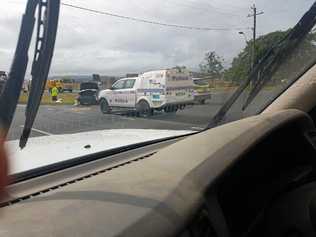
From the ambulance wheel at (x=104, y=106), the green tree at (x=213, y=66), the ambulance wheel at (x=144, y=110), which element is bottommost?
the ambulance wheel at (x=144, y=110)

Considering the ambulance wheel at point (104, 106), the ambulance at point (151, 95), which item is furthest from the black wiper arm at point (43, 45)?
the ambulance wheel at point (104, 106)

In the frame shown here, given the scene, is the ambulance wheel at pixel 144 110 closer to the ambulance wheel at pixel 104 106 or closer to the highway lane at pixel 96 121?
the highway lane at pixel 96 121

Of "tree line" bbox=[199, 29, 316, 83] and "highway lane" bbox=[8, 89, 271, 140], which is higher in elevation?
"tree line" bbox=[199, 29, 316, 83]

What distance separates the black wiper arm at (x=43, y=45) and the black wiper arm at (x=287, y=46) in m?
1.70

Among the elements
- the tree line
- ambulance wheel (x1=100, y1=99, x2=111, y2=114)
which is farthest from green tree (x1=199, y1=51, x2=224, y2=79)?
ambulance wheel (x1=100, y1=99, x2=111, y2=114)

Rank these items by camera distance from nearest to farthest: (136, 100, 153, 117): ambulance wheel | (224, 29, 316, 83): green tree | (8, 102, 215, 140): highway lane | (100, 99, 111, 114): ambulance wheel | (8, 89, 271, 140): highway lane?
(224, 29, 316, 83): green tree < (8, 89, 271, 140): highway lane < (8, 102, 215, 140): highway lane < (100, 99, 111, 114): ambulance wheel < (136, 100, 153, 117): ambulance wheel

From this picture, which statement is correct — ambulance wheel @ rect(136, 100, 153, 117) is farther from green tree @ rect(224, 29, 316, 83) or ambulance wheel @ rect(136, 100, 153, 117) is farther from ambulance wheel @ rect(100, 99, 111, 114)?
green tree @ rect(224, 29, 316, 83)

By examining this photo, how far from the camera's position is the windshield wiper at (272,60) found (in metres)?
2.97

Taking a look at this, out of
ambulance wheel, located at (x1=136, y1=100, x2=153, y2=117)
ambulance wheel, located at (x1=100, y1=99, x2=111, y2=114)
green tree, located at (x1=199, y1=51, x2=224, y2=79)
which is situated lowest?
ambulance wheel, located at (x1=136, y1=100, x2=153, y2=117)

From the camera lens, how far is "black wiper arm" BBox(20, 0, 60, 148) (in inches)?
74.3

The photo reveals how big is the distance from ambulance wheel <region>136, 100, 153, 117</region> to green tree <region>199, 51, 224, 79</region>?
1.60m

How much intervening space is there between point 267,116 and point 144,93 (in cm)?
312

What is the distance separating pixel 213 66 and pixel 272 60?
0.67 meters

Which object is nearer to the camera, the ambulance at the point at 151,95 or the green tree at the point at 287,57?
the green tree at the point at 287,57
